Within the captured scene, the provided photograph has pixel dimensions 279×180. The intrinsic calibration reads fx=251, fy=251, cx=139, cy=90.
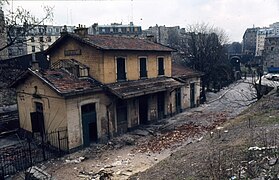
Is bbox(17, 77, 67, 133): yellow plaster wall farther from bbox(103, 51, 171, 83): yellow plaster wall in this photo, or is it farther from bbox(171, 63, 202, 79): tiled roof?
bbox(171, 63, 202, 79): tiled roof

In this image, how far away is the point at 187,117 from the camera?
2245 cm

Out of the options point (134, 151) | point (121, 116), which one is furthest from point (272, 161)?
point (121, 116)

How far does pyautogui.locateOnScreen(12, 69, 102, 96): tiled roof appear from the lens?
14.3m

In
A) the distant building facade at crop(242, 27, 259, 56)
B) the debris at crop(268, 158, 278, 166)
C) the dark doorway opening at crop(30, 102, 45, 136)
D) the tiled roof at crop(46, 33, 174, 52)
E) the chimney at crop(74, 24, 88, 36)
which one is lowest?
the dark doorway opening at crop(30, 102, 45, 136)

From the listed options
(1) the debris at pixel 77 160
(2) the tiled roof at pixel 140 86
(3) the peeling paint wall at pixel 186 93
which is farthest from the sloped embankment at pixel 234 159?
(3) the peeling paint wall at pixel 186 93

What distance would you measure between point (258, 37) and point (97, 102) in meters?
113

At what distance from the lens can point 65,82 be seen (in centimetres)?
1519

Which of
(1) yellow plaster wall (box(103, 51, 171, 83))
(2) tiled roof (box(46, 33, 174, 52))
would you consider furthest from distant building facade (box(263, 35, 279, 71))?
(2) tiled roof (box(46, 33, 174, 52))

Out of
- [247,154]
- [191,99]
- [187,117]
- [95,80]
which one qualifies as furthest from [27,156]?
[191,99]

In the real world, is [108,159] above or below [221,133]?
below

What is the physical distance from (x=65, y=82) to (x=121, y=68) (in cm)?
479

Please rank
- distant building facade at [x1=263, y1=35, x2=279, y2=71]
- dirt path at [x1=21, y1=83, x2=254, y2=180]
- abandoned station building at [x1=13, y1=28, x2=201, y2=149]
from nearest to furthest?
1. dirt path at [x1=21, y1=83, x2=254, y2=180]
2. abandoned station building at [x1=13, y1=28, x2=201, y2=149]
3. distant building facade at [x1=263, y1=35, x2=279, y2=71]

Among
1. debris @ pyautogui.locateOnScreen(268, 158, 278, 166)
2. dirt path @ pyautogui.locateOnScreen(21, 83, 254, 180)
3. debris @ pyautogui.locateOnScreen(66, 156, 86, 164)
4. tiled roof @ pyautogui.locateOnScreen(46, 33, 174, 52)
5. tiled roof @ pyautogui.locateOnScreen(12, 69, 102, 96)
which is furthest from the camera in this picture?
tiled roof @ pyautogui.locateOnScreen(46, 33, 174, 52)

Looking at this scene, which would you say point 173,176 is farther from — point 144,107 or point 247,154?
A: point 144,107
